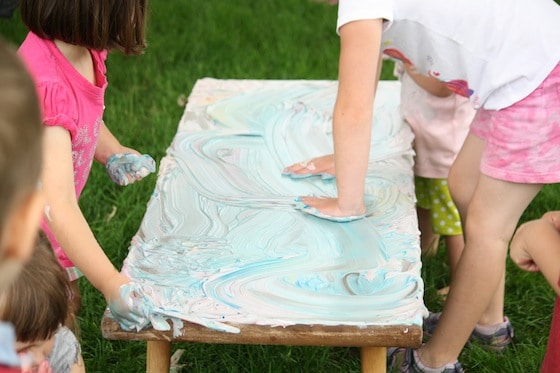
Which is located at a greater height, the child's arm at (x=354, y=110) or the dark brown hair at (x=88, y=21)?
the dark brown hair at (x=88, y=21)

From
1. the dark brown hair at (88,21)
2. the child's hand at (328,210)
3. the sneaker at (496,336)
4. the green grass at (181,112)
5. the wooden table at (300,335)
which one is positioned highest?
the dark brown hair at (88,21)

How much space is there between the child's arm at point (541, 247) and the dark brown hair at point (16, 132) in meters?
1.14

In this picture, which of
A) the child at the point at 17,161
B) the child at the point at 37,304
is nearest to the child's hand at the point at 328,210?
the child at the point at 37,304

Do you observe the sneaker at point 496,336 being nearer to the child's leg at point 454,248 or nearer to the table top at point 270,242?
the child's leg at point 454,248

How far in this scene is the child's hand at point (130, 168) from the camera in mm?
2369

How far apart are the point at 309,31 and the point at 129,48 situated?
9.25 feet

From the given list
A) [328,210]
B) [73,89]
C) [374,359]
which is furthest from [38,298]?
[328,210]

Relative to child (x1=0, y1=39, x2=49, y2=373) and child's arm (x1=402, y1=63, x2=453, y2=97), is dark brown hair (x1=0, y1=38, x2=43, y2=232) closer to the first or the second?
child (x1=0, y1=39, x2=49, y2=373)

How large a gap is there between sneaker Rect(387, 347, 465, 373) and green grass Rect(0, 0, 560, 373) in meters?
0.11

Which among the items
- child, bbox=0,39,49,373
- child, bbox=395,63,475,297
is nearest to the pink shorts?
child, bbox=395,63,475,297

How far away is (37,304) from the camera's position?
163 cm

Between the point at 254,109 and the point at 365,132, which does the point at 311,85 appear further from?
the point at 365,132

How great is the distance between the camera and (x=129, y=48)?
6.80 feet

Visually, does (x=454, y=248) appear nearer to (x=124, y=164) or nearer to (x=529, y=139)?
(x=529, y=139)
